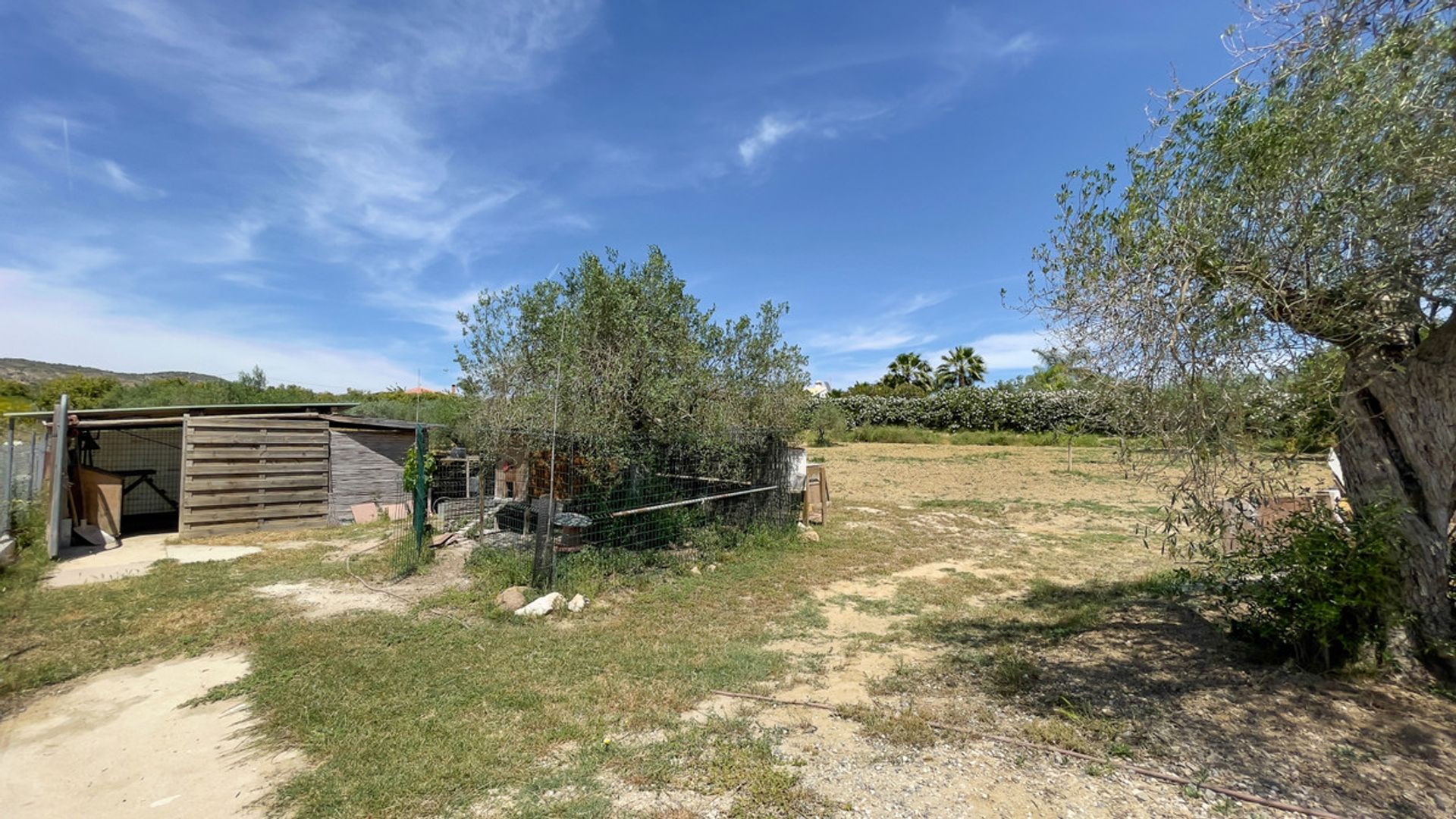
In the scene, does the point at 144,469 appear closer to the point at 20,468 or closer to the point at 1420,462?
the point at 20,468

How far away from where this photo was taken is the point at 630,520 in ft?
24.8

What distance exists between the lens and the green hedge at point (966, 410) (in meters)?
32.5

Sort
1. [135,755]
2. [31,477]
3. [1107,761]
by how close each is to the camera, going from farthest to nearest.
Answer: [31,477]
[135,755]
[1107,761]

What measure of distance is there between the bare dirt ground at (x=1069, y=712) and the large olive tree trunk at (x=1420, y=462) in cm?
52

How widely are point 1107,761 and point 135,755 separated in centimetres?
528

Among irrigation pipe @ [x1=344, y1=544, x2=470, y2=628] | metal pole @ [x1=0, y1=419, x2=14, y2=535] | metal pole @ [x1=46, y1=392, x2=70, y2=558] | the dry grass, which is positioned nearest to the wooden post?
metal pole @ [x1=46, y1=392, x2=70, y2=558]

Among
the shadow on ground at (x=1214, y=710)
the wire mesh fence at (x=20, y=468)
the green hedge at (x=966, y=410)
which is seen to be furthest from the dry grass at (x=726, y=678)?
the green hedge at (x=966, y=410)

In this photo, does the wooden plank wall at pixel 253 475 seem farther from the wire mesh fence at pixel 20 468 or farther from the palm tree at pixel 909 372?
the palm tree at pixel 909 372

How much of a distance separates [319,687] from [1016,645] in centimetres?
527

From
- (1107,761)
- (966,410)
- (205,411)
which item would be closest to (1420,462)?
(1107,761)

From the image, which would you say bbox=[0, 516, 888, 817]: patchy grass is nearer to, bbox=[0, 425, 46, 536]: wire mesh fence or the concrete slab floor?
the concrete slab floor

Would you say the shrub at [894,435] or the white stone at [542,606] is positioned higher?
the shrub at [894,435]

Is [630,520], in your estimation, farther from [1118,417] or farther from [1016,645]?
→ [1118,417]

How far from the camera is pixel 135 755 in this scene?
3.45 meters
